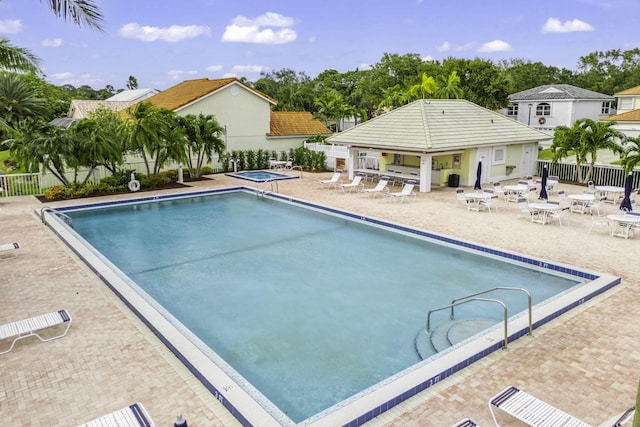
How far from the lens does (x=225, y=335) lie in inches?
368

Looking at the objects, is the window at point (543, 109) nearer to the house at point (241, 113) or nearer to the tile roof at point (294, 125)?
the tile roof at point (294, 125)

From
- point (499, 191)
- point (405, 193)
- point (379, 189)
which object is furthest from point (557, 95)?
point (405, 193)

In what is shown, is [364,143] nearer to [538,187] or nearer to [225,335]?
[538,187]

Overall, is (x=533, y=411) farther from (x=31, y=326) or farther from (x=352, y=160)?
(x=352, y=160)

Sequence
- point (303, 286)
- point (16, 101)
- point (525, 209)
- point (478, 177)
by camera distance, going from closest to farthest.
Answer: point (303, 286), point (525, 209), point (478, 177), point (16, 101)

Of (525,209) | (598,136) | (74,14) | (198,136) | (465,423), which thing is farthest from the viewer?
(198,136)

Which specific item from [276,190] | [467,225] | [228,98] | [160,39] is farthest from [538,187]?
[160,39]

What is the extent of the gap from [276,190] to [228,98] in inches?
430

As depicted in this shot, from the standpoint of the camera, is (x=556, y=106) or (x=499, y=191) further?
(x=556, y=106)

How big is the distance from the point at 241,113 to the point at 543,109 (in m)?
39.1

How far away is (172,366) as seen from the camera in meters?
7.20

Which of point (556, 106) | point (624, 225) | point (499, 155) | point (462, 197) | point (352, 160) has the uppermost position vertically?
point (556, 106)

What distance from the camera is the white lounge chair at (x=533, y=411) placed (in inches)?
215

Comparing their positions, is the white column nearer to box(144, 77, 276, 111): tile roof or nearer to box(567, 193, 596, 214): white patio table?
box(144, 77, 276, 111): tile roof
